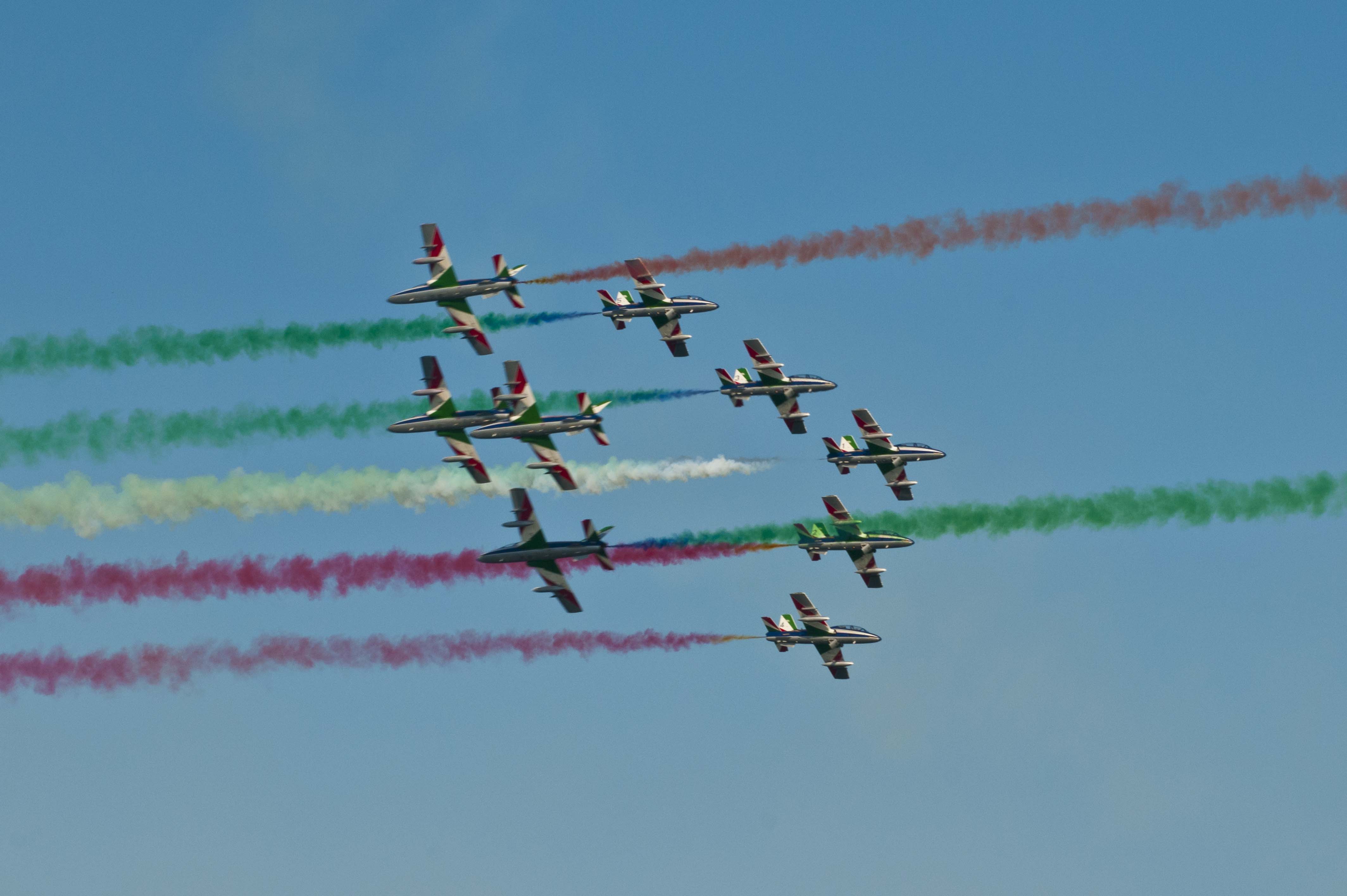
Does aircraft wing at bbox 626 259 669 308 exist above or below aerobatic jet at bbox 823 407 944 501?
above

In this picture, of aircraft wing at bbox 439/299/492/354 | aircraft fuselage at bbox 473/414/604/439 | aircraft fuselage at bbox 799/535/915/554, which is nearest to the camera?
aircraft fuselage at bbox 473/414/604/439

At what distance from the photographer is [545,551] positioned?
10094 centimetres

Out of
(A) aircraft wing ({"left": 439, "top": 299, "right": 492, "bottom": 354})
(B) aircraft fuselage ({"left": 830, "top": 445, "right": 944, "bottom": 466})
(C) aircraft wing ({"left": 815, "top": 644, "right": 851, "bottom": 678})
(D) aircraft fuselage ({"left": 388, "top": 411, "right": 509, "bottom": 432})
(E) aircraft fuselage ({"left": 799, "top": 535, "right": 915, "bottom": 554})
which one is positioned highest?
(A) aircraft wing ({"left": 439, "top": 299, "right": 492, "bottom": 354})

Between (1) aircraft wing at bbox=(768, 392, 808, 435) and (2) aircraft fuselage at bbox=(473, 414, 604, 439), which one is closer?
(2) aircraft fuselage at bbox=(473, 414, 604, 439)

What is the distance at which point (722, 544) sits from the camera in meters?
108

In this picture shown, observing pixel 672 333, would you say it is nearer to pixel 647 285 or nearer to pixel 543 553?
pixel 647 285

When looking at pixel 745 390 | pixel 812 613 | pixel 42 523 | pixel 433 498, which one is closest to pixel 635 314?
pixel 745 390

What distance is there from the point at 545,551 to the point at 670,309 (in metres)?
17.7

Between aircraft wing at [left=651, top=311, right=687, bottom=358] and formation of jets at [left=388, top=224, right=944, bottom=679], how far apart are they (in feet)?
0.17

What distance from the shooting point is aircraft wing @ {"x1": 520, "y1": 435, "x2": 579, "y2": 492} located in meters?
102

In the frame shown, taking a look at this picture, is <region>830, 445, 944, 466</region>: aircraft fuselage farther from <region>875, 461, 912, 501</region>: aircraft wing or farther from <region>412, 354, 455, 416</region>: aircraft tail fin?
<region>412, 354, 455, 416</region>: aircraft tail fin

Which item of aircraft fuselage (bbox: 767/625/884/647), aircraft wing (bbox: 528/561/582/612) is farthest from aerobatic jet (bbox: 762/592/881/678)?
aircraft wing (bbox: 528/561/582/612)

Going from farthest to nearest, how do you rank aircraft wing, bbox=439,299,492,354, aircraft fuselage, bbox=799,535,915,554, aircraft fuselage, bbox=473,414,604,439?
aircraft fuselage, bbox=799,535,915,554
aircraft wing, bbox=439,299,492,354
aircraft fuselage, bbox=473,414,604,439

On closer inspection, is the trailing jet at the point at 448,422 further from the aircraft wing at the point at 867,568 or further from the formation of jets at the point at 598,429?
the aircraft wing at the point at 867,568
